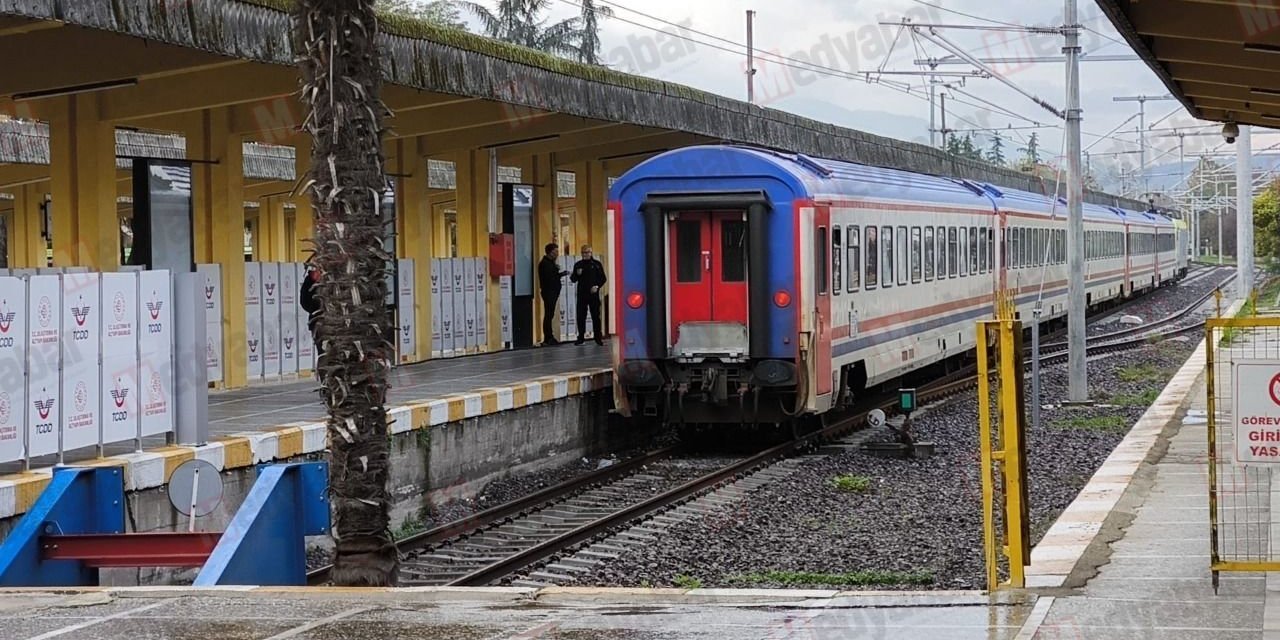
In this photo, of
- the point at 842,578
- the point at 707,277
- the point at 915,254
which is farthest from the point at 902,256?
the point at 842,578

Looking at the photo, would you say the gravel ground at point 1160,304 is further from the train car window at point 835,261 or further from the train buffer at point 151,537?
the train buffer at point 151,537

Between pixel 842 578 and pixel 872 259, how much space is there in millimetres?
9001

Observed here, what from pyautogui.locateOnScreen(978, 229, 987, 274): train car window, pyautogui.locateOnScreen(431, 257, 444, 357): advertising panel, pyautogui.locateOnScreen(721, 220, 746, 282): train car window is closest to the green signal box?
pyautogui.locateOnScreen(721, 220, 746, 282): train car window

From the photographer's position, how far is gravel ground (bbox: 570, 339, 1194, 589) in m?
11.1

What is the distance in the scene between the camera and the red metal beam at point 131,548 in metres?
9.42

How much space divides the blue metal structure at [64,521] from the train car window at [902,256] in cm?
1220

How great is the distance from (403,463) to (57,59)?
4.59 m

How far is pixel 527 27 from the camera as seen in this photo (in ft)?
241

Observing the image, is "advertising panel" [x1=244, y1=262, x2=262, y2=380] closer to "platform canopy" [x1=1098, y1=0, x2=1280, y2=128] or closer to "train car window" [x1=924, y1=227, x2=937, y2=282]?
"train car window" [x1=924, y1=227, x2=937, y2=282]

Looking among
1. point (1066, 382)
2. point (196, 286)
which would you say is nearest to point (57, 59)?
point (196, 286)

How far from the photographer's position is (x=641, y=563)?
11797 millimetres

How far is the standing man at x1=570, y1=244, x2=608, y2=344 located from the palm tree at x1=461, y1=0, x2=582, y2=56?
47.8 metres

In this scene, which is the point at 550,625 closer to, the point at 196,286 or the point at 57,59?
the point at 196,286

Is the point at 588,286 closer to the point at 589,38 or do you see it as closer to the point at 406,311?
the point at 406,311
